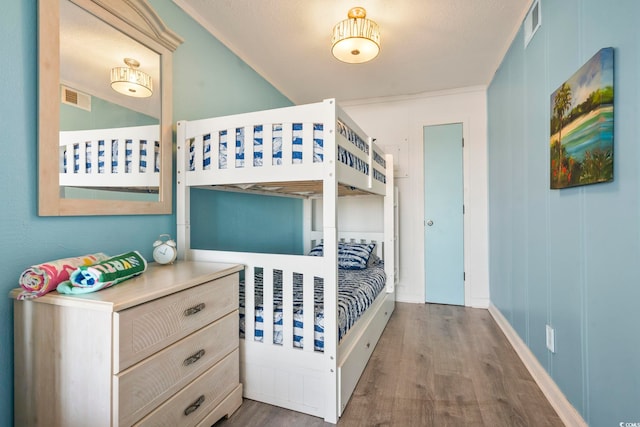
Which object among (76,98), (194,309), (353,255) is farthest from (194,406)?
(353,255)

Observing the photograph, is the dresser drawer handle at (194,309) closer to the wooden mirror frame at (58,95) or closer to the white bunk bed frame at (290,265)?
the white bunk bed frame at (290,265)

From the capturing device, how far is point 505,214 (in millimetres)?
2533

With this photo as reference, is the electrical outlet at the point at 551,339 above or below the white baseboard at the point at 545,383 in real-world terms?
above

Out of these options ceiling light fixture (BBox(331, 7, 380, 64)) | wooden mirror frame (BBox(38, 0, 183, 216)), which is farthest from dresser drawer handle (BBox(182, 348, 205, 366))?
ceiling light fixture (BBox(331, 7, 380, 64))

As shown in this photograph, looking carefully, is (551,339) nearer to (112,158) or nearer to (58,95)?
(112,158)

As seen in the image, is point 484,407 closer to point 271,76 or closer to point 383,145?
point 383,145

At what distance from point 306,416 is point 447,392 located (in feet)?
2.66

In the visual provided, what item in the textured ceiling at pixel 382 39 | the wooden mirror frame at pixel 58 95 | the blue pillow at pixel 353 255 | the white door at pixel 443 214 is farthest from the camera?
the white door at pixel 443 214

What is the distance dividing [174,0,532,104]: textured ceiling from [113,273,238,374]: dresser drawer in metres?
1.79

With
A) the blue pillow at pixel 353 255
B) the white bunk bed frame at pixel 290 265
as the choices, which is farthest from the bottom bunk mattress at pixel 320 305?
the blue pillow at pixel 353 255

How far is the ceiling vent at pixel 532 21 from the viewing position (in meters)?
1.81

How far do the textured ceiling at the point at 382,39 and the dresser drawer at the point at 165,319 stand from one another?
1794 millimetres

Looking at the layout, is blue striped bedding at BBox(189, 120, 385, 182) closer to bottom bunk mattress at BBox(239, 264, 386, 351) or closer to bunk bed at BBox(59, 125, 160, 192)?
bunk bed at BBox(59, 125, 160, 192)

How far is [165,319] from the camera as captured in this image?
110 cm
